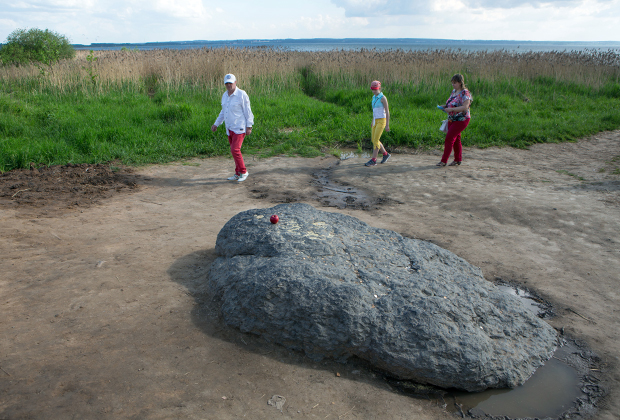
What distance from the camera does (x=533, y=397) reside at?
2.77 meters

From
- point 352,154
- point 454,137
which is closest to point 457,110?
Answer: point 454,137

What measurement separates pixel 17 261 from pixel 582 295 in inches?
213

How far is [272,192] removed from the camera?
654cm

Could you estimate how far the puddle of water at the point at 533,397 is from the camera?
2664 mm

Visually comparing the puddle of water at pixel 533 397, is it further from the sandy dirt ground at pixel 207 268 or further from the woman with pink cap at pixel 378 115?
the woman with pink cap at pixel 378 115

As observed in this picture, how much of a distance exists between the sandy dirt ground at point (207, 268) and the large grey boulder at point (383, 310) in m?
0.18

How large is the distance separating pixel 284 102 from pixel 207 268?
9.04 m

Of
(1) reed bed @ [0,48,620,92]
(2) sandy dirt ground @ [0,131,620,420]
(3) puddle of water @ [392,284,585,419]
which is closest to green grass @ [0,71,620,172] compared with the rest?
(1) reed bed @ [0,48,620,92]

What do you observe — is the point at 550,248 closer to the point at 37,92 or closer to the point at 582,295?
the point at 582,295

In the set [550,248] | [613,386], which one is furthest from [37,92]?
[613,386]

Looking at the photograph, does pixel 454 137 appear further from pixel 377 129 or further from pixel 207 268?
pixel 207 268

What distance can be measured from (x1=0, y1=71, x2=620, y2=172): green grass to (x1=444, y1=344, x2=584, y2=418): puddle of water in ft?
21.5

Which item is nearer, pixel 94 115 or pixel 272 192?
pixel 272 192

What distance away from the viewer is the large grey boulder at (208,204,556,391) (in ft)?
9.18
